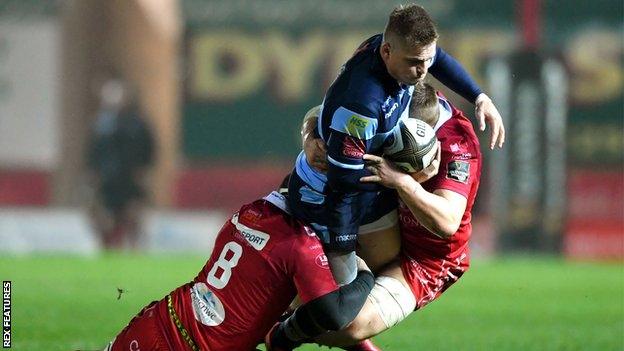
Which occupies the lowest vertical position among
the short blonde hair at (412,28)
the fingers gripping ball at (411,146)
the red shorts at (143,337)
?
the red shorts at (143,337)

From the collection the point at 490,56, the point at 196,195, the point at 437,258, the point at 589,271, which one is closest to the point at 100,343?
the point at 437,258

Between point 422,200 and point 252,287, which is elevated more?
point 422,200

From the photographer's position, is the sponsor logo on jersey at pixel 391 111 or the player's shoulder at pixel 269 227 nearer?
the sponsor logo on jersey at pixel 391 111

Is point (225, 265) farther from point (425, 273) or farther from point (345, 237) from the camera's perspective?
point (425, 273)

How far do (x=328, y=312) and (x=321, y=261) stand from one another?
→ 27cm

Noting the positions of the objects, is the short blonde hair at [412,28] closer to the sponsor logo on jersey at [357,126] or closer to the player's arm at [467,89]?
the sponsor logo on jersey at [357,126]

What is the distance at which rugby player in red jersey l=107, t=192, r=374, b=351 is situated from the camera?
264 inches

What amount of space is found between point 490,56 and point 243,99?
420cm

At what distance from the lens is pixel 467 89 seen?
7.51 metres

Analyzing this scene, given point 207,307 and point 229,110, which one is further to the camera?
point 229,110

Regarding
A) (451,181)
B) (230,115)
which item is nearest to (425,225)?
(451,181)

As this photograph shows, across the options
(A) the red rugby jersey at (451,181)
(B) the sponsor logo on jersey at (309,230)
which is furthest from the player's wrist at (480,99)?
(B) the sponsor logo on jersey at (309,230)

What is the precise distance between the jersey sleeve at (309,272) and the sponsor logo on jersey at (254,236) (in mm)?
164

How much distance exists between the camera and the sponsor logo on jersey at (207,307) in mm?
6730
